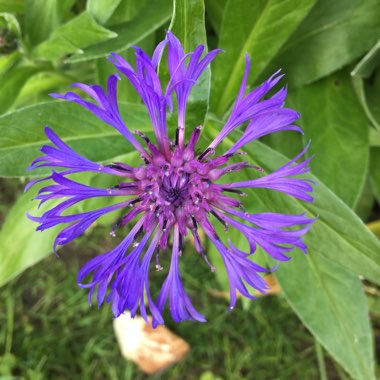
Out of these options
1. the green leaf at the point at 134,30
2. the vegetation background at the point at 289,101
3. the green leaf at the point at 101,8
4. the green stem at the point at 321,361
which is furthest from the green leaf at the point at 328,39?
the green stem at the point at 321,361

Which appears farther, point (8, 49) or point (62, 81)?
point (62, 81)

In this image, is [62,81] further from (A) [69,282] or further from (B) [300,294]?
(A) [69,282]

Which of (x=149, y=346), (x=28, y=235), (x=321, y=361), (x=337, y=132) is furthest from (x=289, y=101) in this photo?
(x=149, y=346)

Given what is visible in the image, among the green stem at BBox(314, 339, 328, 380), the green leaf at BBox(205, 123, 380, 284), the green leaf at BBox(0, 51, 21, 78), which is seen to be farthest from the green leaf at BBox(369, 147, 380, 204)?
the green leaf at BBox(0, 51, 21, 78)

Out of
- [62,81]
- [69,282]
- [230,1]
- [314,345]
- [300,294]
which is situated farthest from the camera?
[69,282]

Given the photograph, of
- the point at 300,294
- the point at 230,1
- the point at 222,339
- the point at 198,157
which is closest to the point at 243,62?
the point at 230,1

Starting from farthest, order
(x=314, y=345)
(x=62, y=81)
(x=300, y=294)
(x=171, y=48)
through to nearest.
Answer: (x=314, y=345) → (x=62, y=81) → (x=300, y=294) → (x=171, y=48)

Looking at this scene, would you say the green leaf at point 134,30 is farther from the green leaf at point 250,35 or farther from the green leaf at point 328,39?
the green leaf at point 328,39
